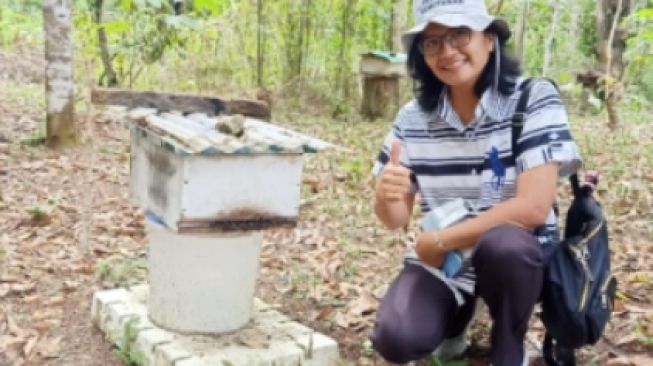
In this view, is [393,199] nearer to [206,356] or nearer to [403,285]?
[403,285]

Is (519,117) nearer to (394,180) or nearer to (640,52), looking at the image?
(394,180)

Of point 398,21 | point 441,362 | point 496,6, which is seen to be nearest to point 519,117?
point 441,362

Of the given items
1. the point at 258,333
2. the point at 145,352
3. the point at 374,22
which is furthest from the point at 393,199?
the point at 374,22

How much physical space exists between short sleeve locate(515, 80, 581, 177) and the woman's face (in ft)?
0.61

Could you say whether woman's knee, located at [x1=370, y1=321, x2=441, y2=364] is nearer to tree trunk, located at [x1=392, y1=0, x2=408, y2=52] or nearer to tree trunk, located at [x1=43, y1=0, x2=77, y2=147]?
tree trunk, located at [x1=43, y1=0, x2=77, y2=147]

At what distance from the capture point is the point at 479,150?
2.27m

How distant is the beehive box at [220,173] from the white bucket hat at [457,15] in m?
0.53

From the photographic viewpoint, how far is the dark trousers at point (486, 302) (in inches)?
80.8

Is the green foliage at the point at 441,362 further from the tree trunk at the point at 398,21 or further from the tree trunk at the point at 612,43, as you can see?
the tree trunk at the point at 398,21

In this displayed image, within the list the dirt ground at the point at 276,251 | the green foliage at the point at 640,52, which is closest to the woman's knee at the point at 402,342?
the dirt ground at the point at 276,251

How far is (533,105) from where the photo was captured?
2156 mm


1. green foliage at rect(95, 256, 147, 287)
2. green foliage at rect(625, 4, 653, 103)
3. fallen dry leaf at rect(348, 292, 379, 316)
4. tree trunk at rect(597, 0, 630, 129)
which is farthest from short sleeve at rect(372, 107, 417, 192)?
tree trunk at rect(597, 0, 630, 129)

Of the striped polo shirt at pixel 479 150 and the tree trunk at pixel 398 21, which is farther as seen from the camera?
the tree trunk at pixel 398 21

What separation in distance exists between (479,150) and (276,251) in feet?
6.33
